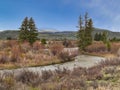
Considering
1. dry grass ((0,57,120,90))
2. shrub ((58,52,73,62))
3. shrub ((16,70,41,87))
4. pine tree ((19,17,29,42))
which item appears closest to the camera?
dry grass ((0,57,120,90))

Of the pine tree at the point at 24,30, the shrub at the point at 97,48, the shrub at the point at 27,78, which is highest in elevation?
the pine tree at the point at 24,30

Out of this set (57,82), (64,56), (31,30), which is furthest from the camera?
(31,30)

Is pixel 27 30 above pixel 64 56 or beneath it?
above

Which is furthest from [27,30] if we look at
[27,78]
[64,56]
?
[27,78]

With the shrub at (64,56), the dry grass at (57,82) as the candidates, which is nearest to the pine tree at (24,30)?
the shrub at (64,56)

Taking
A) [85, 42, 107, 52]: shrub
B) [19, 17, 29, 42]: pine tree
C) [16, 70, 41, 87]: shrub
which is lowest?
[85, 42, 107, 52]: shrub

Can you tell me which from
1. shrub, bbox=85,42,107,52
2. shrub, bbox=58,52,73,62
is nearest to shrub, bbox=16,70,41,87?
shrub, bbox=58,52,73,62

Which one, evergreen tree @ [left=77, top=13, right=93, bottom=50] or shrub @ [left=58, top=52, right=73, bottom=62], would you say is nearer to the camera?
shrub @ [left=58, top=52, right=73, bottom=62]

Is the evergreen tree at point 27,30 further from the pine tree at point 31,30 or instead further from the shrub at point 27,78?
the shrub at point 27,78

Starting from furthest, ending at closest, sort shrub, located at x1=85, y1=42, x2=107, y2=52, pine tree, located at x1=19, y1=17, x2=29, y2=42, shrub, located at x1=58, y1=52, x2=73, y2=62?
1. pine tree, located at x1=19, y1=17, x2=29, y2=42
2. shrub, located at x1=85, y1=42, x2=107, y2=52
3. shrub, located at x1=58, y1=52, x2=73, y2=62

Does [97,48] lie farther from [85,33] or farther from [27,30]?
[27,30]

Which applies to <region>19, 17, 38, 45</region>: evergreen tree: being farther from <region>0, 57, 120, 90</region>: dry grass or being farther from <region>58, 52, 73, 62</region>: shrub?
<region>0, 57, 120, 90</region>: dry grass

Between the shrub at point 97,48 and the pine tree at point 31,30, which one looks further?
the pine tree at point 31,30

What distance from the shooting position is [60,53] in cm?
2602
